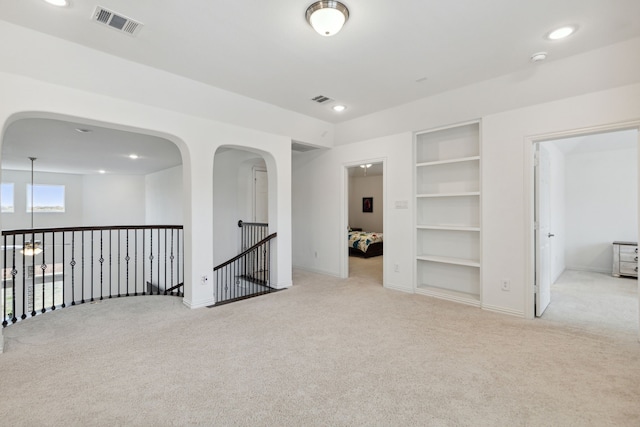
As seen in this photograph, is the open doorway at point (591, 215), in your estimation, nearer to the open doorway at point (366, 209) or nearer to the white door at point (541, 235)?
the white door at point (541, 235)

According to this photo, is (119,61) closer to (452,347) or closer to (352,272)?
(452,347)

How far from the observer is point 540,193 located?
362 centimetres

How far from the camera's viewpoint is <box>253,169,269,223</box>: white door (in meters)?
6.94

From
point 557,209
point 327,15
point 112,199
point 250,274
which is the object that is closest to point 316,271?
point 250,274

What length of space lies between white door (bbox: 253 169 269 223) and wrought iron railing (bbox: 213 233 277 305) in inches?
41.8

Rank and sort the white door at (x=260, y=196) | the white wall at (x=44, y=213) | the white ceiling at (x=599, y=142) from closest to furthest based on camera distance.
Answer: the white ceiling at (x=599, y=142) < the white door at (x=260, y=196) < the white wall at (x=44, y=213)

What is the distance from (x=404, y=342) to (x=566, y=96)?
313cm

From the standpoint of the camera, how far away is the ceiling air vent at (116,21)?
2.31 meters

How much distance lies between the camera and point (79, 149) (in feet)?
20.0

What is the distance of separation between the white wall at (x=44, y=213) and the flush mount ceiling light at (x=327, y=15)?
10354 millimetres

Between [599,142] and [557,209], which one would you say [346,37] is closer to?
[557,209]

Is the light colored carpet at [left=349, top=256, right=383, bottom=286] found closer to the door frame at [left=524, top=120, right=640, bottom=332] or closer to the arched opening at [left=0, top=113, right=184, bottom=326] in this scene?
the door frame at [left=524, top=120, right=640, bottom=332]

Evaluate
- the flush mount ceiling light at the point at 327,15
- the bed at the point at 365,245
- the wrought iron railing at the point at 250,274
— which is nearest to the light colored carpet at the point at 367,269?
the bed at the point at 365,245

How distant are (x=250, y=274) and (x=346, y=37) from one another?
15.5 ft
